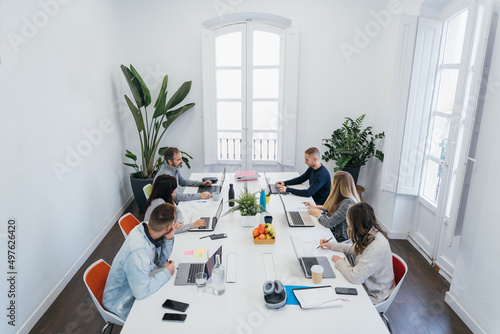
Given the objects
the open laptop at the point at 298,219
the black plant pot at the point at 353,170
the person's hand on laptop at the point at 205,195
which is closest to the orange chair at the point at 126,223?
the person's hand on laptop at the point at 205,195

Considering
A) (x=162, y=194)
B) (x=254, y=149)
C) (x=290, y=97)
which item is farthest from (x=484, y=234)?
(x=254, y=149)

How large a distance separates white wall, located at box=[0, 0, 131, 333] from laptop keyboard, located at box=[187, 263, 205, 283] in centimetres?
152

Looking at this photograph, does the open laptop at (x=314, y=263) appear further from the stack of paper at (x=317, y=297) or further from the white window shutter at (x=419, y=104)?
the white window shutter at (x=419, y=104)

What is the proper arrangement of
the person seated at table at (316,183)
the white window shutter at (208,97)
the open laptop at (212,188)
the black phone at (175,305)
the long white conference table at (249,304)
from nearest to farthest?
the long white conference table at (249,304) → the black phone at (175,305) → the person seated at table at (316,183) → the open laptop at (212,188) → the white window shutter at (208,97)

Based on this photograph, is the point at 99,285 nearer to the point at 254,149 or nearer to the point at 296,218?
the point at 296,218

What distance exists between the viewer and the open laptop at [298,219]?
317 cm

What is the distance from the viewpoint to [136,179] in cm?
516

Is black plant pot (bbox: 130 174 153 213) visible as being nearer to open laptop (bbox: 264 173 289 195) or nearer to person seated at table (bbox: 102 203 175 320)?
open laptop (bbox: 264 173 289 195)

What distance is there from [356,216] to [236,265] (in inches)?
36.9

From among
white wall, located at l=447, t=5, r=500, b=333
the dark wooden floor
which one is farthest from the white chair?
white wall, located at l=447, t=5, r=500, b=333

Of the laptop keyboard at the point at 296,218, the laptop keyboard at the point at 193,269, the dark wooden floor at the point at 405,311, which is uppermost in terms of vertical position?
the laptop keyboard at the point at 296,218

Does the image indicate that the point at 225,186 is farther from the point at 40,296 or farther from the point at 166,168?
the point at 40,296

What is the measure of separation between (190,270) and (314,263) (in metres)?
0.91

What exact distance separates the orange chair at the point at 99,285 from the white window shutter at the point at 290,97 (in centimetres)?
376
